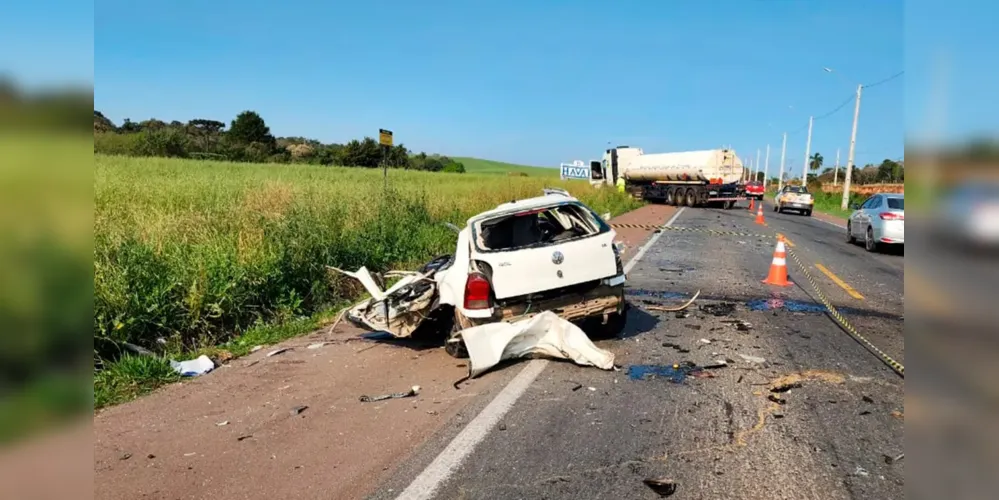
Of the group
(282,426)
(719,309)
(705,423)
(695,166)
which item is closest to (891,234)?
(719,309)

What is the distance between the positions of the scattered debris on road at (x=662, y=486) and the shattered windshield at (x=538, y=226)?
3.35 metres

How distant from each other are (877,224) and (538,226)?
36.0 feet

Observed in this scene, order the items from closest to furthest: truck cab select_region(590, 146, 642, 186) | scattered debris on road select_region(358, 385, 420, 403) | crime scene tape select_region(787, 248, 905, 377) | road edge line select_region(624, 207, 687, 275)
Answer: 1. scattered debris on road select_region(358, 385, 420, 403)
2. crime scene tape select_region(787, 248, 905, 377)
3. road edge line select_region(624, 207, 687, 275)
4. truck cab select_region(590, 146, 642, 186)

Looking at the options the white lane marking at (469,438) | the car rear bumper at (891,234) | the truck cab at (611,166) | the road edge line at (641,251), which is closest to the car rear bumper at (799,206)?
the truck cab at (611,166)

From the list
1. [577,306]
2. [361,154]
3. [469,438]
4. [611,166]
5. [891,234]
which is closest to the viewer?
[469,438]

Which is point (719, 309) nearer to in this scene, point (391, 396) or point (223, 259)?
point (391, 396)

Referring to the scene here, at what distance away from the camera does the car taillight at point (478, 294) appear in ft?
18.7

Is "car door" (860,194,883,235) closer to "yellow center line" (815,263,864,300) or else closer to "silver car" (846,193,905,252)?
"silver car" (846,193,905,252)

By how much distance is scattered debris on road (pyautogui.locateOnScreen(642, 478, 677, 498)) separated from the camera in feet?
10.8

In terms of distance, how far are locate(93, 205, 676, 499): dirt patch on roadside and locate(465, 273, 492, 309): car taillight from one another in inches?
22.3

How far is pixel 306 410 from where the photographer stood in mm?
4770

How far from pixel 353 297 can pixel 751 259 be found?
8132 millimetres

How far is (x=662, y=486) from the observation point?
3.36 meters

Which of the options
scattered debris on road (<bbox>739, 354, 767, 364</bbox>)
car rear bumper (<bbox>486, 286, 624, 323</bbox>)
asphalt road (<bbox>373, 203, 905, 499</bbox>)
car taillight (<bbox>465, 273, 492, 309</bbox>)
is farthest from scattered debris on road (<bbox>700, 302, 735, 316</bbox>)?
car taillight (<bbox>465, 273, 492, 309</bbox>)
